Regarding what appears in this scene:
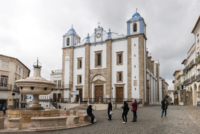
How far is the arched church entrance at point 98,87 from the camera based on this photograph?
3330cm

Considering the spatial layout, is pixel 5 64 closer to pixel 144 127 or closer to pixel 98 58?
pixel 98 58

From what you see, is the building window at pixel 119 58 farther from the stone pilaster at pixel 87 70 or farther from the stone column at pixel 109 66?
the stone pilaster at pixel 87 70

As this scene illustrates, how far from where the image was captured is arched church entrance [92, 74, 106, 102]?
109 feet

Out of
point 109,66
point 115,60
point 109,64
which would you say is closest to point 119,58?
point 115,60

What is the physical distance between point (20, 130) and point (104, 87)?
84.0ft

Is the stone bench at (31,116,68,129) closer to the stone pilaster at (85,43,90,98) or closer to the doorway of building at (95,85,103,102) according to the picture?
the doorway of building at (95,85,103,102)

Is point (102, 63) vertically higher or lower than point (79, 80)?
higher

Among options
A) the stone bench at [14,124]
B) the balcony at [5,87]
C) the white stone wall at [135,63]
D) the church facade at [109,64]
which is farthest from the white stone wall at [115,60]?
the stone bench at [14,124]

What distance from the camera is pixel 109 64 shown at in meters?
33.1

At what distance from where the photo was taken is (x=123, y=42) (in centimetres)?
3297

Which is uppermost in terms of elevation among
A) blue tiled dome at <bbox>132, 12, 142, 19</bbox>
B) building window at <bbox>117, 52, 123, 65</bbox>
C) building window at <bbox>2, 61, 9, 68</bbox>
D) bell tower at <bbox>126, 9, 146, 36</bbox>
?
blue tiled dome at <bbox>132, 12, 142, 19</bbox>

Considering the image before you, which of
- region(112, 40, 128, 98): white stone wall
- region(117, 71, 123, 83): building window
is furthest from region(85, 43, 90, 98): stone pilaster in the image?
region(117, 71, 123, 83): building window

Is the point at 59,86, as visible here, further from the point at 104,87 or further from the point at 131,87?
the point at 131,87

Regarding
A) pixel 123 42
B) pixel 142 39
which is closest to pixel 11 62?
pixel 123 42
